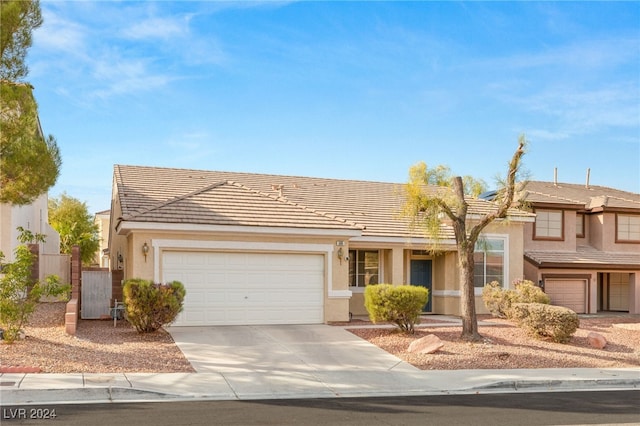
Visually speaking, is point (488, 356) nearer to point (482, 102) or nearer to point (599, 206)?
point (482, 102)

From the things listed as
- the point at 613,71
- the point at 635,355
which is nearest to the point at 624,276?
the point at 613,71

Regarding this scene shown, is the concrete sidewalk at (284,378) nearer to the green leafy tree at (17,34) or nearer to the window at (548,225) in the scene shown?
the green leafy tree at (17,34)

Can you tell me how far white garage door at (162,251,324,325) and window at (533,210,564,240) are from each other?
1139cm

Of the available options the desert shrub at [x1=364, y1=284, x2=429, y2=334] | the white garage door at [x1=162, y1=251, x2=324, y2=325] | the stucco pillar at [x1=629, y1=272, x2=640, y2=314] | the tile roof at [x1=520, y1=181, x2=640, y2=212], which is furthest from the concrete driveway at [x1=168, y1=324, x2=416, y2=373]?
the stucco pillar at [x1=629, y1=272, x2=640, y2=314]

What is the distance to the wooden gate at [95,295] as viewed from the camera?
58.9ft

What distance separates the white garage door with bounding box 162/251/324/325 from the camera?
17219mm

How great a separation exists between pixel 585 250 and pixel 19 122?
22.2m

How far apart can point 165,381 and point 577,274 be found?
19.4m

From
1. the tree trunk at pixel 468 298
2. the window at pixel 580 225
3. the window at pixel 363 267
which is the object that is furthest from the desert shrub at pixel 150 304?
the window at pixel 580 225

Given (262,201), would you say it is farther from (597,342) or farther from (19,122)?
(597,342)

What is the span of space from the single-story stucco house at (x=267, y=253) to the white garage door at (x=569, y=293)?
11.1ft

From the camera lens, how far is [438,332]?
1698 cm

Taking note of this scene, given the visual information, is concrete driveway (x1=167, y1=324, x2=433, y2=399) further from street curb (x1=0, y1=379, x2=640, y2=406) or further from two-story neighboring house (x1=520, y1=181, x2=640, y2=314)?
two-story neighboring house (x1=520, y1=181, x2=640, y2=314)

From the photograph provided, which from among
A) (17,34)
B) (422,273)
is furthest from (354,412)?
(422,273)
